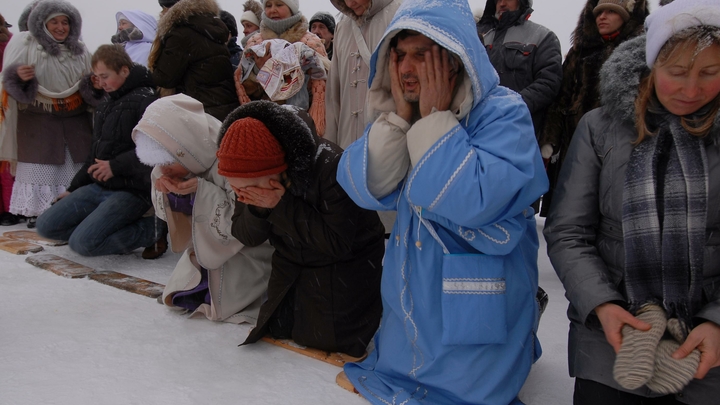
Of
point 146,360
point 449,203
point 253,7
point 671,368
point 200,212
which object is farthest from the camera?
point 253,7

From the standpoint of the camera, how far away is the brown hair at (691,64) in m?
1.31

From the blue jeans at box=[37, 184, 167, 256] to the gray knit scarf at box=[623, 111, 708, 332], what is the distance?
3.10 m

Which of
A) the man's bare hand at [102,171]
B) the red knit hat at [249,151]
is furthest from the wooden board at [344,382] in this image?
the man's bare hand at [102,171]

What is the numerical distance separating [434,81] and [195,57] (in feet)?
7.92

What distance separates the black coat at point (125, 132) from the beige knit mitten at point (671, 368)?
10.4ft

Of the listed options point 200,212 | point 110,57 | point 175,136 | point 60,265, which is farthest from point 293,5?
point 60,265

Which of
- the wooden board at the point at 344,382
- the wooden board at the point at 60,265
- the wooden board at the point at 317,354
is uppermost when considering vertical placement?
the wooden board at the point at 344,382

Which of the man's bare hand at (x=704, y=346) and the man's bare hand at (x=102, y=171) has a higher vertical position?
the man's bare hand at (x=704, y=346)

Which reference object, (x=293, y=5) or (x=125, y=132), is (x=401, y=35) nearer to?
(x=293, y=5)

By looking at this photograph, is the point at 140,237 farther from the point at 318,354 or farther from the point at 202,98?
the point at 318,354

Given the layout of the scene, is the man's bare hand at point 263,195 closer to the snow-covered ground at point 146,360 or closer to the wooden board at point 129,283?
the snow-covered ground at point 146,360

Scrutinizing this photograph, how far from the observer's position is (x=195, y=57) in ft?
11.4

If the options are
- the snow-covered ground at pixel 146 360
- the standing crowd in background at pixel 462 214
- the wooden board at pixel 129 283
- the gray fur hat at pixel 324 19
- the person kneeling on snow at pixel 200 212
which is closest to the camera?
the standing crowd in background at pixel 462 214

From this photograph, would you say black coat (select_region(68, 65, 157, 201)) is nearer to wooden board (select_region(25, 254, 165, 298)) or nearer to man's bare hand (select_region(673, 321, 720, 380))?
wooden board (select_region(25, 254, 165, 298))
